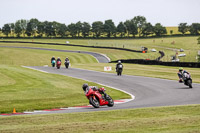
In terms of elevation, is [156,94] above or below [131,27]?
below

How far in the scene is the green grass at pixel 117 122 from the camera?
9.22 meters

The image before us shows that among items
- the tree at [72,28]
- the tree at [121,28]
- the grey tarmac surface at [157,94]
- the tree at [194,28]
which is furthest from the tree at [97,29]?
the grey tarmac surface at [157,94]

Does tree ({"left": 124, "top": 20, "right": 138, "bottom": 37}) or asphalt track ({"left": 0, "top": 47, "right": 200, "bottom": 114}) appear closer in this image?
asphalt track ({"left": 0, "top": 47, "right": 200, "bottom": 114})

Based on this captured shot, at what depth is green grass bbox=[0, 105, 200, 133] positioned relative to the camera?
922cm

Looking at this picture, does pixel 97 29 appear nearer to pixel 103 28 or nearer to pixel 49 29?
pixel 103 28

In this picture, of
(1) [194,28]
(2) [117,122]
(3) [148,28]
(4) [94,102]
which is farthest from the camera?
(1) [194,28]

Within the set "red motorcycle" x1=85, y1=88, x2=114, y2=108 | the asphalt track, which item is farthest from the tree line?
"red motorcycle" x1=85, y1=88, x2=114, y2=108

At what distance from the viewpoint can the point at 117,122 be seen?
1041cm

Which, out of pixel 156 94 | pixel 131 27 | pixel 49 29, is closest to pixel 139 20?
pixel 131 27

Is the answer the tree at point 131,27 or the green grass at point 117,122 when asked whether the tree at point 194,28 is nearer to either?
the tree at point 131,27

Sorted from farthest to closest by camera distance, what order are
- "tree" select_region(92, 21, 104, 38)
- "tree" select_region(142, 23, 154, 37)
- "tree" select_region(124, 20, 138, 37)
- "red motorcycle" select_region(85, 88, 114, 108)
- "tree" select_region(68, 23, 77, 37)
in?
"tree" select_region(68, 23, 77, 37) → "tree" select_region(124, 20, 138, 37) → "tree" select_region(92, 21, 104, 38) → "tree" select_region(142, 23, 154, 37) → "red motorcycle" select_region(85, 88, 114, 108)

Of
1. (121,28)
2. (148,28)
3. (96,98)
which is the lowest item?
(96,98)

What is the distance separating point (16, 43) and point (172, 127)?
114234 mm

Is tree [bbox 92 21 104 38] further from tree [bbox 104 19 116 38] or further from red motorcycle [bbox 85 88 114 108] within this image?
red motorcycle [bbox 85 88 114 108]
